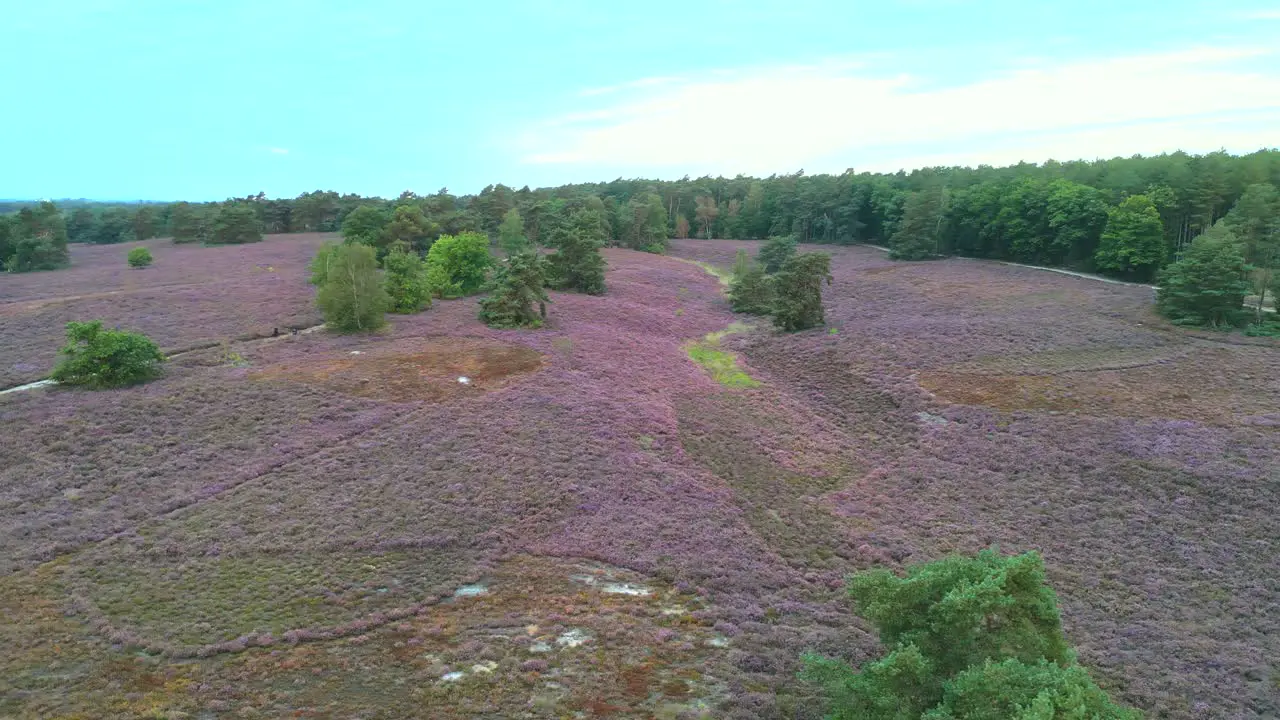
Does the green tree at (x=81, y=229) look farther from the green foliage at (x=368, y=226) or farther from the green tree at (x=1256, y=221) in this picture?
the green tree at (x=1256, y=221)

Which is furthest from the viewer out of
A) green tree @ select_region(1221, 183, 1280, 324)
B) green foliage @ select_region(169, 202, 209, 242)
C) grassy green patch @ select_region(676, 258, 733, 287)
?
green foliage @ select_region(169, 202, 209, 242)

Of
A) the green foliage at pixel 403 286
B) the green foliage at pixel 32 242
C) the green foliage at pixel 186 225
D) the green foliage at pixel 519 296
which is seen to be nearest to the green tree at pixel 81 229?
the green foliage at pixel 186 225

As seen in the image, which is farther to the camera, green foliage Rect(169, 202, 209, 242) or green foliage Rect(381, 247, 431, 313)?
green foliage Rect(169, 202, 209, 242)

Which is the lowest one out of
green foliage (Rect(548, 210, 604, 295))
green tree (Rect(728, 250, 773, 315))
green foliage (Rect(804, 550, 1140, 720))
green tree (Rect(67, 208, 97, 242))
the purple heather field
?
the purple heather field

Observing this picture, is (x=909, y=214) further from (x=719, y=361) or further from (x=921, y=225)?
(x=719, y=361)

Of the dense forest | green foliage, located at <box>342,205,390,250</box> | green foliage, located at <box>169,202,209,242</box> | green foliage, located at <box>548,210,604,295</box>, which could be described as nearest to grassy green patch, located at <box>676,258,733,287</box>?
the dense forest

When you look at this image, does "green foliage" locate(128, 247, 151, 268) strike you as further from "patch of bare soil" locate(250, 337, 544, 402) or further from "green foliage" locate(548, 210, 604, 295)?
"patch of bare soil" locate(250, 337, 544, 402)

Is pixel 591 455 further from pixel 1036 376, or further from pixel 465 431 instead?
pixel 1036 376
